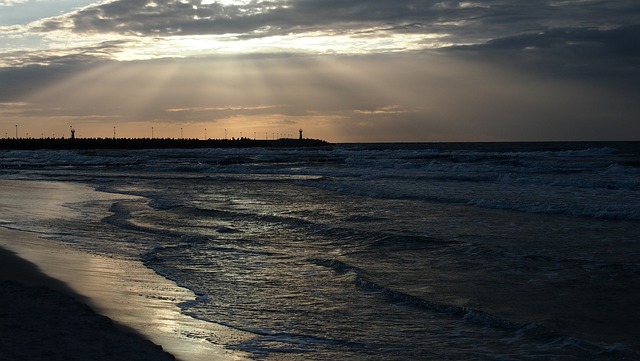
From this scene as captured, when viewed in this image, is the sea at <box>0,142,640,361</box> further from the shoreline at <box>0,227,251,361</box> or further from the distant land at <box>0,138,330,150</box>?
the distant land at <box>0,138,330,150</box>

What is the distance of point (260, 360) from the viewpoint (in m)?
6.78

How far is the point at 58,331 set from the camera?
23.2 ft

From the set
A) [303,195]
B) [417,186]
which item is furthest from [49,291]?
[417,186]

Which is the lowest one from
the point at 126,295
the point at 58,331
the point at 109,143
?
the point at 126,295

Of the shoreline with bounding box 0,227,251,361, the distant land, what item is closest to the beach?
the shoreline with bounding box 0,227,251,361

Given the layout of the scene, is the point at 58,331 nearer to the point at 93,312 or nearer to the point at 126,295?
the point at 93,312

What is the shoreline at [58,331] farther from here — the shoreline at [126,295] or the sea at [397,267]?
the sea at [397,267]

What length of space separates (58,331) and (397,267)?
5956mm

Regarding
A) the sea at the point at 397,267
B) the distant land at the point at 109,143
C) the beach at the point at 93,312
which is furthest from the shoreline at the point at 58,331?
the distant land at the point at 109,143

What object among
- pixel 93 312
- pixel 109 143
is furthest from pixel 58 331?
pixel 109 143

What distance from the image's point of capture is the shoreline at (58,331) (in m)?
6.39

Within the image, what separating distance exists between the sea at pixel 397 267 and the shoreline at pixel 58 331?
1.06 m

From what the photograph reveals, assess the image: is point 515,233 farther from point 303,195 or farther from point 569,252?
point 303,195

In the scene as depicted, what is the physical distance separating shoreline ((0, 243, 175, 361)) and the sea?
1.06 m
